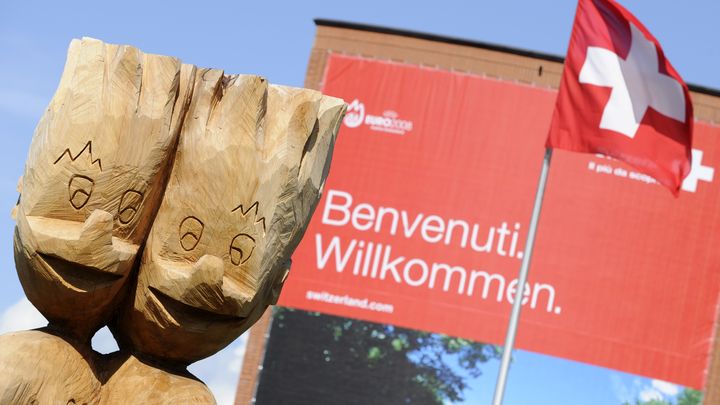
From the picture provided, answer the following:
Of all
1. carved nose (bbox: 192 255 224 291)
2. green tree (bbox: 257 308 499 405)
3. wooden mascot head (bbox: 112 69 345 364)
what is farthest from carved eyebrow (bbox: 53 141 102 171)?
green tree (bbox: 257 308 499 405)

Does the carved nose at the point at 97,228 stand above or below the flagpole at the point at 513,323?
below

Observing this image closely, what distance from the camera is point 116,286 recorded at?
3.51 metres

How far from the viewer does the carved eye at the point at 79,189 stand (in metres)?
3.40

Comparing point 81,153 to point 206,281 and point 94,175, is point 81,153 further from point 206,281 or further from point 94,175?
point 206,281

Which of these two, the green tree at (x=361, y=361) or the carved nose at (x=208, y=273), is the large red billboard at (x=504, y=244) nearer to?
the green tree at (x=361, y=361)

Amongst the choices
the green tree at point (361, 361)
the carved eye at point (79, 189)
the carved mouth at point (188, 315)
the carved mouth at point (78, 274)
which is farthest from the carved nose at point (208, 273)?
the green tree at point (361, 361)

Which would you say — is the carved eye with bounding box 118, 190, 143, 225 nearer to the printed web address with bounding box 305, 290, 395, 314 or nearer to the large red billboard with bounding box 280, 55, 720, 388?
the large red billboard with bounding box 280, 55, 720, 388

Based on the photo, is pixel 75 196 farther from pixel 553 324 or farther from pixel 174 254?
pixel 553 324

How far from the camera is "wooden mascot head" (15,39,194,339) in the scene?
3.39m

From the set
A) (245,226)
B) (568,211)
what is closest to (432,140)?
(568,211)

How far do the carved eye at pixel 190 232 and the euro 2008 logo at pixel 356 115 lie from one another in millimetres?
17713

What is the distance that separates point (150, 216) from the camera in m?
3.56

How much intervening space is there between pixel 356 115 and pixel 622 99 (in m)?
11.2

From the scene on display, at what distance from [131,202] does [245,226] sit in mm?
339
